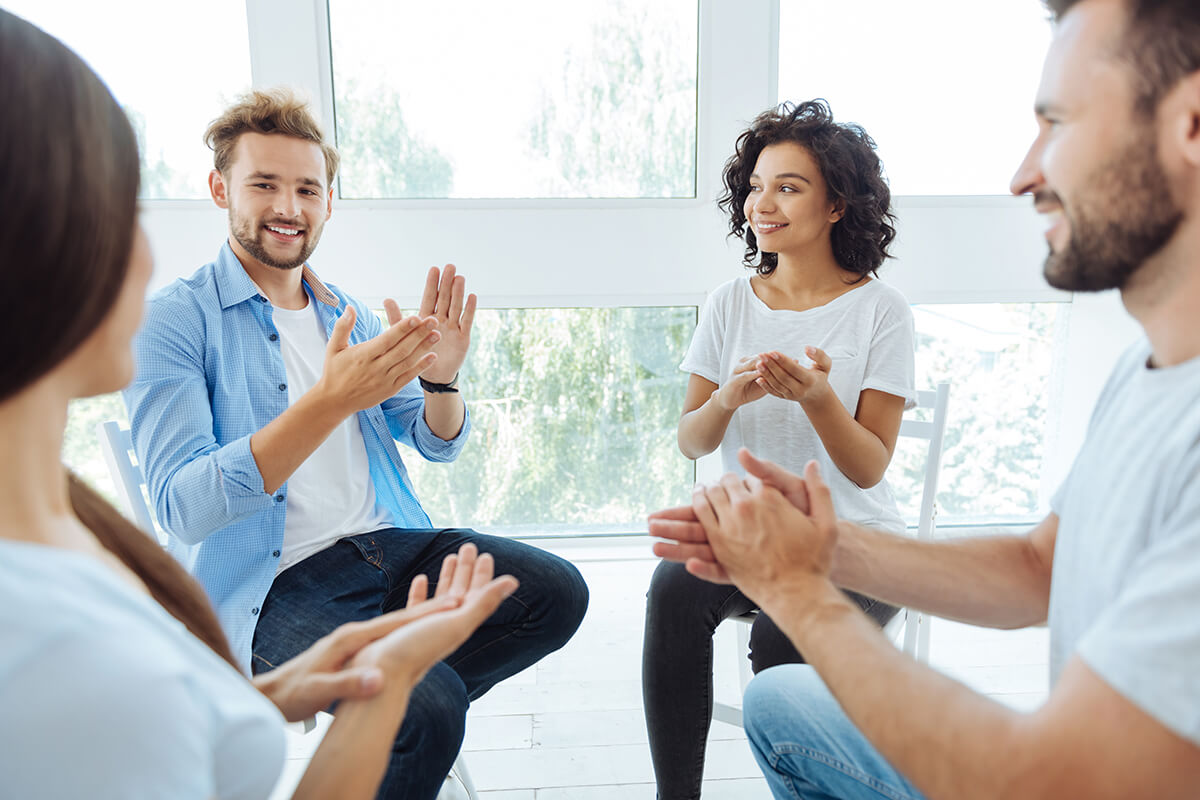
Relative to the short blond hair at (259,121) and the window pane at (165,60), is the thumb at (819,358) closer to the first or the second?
the short blond hair at (259,121)

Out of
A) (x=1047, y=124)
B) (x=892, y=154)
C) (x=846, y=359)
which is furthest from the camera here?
(x=892, y=154)

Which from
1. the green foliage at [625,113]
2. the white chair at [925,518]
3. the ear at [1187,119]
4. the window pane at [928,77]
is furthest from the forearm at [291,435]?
the window pane at [928,77]

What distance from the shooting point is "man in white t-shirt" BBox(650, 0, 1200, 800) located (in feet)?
1.87

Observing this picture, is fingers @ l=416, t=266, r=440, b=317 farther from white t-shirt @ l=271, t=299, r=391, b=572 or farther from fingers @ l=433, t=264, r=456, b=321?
white t-shirt @ l=271, t=299, r=391, b=572

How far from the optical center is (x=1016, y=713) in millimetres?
640

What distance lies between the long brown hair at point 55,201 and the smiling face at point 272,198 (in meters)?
1.01

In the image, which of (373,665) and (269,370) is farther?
(269,370)

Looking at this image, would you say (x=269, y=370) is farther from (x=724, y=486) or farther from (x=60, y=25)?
(x=60, y=25)

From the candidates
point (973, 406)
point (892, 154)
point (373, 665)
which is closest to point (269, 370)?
point (373, 665)

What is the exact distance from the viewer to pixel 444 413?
63.2 inches

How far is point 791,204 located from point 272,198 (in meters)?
1.09

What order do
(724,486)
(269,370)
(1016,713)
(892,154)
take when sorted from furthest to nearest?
(892,154), (269,370), (724,486), (1016,713)

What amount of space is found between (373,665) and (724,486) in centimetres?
46

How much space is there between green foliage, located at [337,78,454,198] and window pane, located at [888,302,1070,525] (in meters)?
1.70
